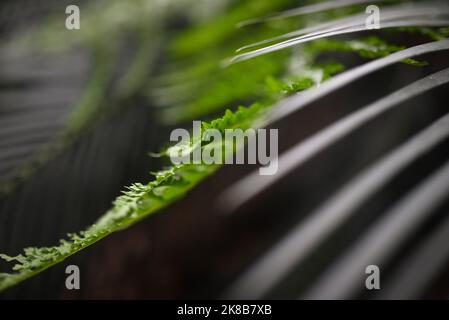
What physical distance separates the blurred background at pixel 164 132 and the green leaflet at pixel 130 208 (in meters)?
0.15

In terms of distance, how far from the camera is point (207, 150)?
35cm

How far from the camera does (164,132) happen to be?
0.95 meters

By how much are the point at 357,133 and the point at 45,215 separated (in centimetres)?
63

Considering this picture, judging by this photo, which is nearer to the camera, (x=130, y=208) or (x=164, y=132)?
(x=130, y=208)

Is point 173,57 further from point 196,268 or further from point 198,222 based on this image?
point 196,268

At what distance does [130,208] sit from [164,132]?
0.63 m

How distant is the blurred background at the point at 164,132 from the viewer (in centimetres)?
73

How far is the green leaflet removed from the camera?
1.03 feet

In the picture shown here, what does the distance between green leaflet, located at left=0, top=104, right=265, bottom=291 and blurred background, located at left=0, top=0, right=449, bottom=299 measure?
15 centimetres

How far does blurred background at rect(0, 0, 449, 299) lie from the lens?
729 millimetres

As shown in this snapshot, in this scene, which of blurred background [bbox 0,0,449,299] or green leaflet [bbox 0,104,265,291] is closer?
green leaflet [bbox 0,104,265,291]

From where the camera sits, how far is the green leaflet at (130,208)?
1.03ft

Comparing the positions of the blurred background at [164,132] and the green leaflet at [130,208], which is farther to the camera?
the blurred background at [164,132]

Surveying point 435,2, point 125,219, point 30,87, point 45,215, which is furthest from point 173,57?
point 125,219
